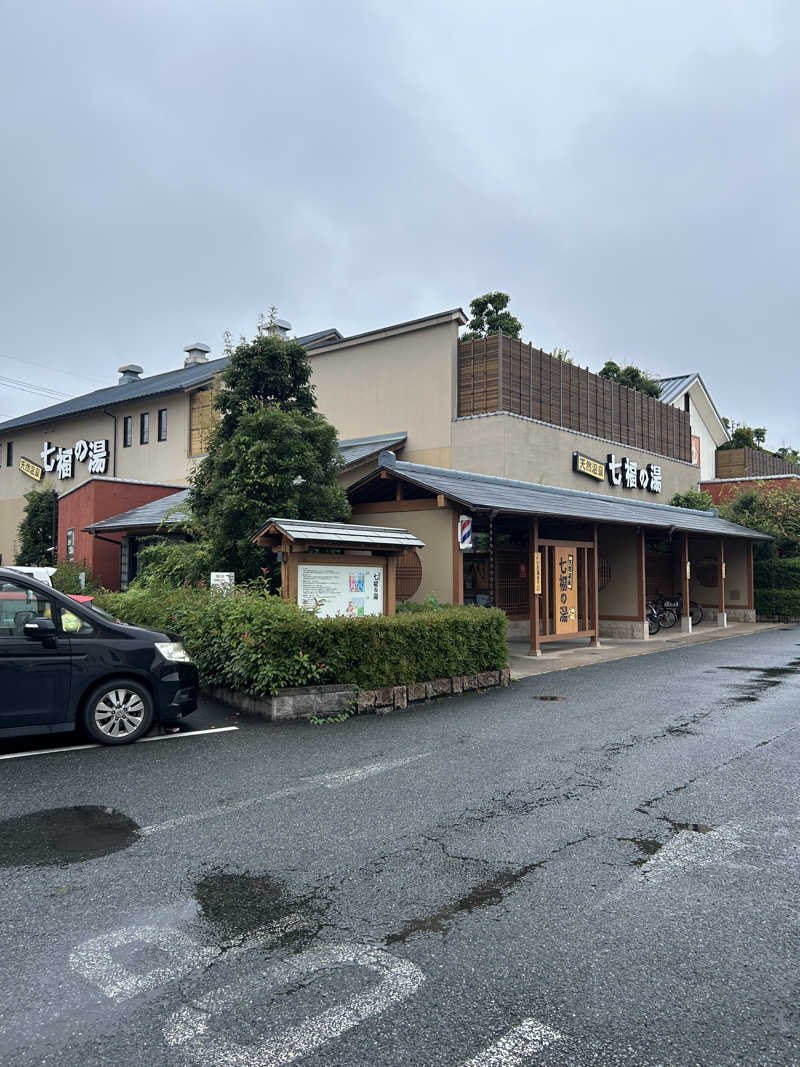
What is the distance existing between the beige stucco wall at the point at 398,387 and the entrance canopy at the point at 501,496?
376 centimetres

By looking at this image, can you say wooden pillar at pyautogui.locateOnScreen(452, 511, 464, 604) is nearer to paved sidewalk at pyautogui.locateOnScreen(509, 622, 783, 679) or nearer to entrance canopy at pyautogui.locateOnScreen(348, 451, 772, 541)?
entrance canopy at pyautogui.locateOnScreen(348, 451, 772, 541)

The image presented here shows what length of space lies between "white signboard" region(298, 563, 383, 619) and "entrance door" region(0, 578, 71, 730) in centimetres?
345

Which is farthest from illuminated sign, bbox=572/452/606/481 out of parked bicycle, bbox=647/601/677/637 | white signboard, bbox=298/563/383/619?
white signboard, bbox=298/563/383/619

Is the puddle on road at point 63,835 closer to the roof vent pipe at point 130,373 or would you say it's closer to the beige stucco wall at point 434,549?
the beige stucco wall at point 434,549

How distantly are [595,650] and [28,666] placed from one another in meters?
12.6

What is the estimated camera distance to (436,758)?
23.1ft

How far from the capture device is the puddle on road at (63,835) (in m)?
4.58

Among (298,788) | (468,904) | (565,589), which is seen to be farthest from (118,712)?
(565,589)

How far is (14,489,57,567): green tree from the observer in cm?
2945

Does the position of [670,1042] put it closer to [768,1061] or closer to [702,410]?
[768,1061]

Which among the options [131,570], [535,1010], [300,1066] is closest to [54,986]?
[300,1066]

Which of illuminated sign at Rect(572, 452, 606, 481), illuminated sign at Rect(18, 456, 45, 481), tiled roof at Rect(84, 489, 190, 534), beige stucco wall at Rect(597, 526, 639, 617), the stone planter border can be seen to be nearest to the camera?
the stone planter border

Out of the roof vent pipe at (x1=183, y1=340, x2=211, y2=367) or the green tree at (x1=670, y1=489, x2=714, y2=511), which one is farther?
the roof vent pipe at (x1=183, y1=340, x2=211, y2=367)

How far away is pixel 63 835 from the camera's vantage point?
495 centimetres
